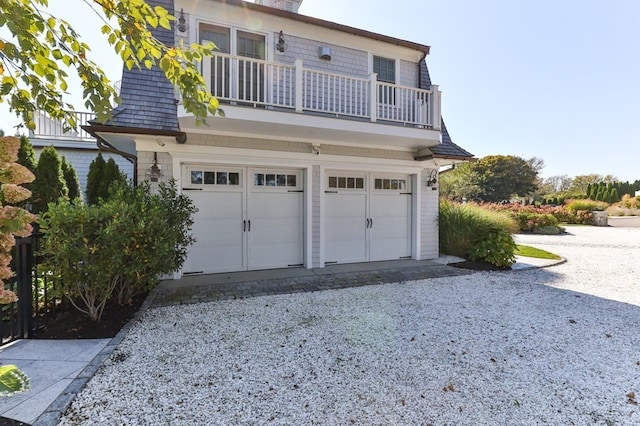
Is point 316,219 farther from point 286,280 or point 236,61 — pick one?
point 236,61

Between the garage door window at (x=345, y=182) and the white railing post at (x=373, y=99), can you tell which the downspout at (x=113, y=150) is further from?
the white railing post at (x=373, y=99)

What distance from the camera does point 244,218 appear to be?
704cm

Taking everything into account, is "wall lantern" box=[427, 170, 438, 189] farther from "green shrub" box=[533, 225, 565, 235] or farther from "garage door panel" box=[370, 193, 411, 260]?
"green shrub" box=[533, 225, 565, 235]

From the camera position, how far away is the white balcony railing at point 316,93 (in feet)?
20.1

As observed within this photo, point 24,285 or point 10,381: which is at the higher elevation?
point 10,381

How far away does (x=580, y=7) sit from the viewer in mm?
8305

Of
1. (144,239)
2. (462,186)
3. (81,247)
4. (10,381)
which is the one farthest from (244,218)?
(462,186)

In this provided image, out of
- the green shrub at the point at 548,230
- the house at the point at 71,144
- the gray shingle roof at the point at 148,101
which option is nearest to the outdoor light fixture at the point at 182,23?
the gray shingle roof at the point at 148,101

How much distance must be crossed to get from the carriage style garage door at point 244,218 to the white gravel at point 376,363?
2022 mm

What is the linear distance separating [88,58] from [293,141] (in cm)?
474

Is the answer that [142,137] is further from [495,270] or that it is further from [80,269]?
[495,270]

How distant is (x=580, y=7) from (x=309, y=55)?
7359mm

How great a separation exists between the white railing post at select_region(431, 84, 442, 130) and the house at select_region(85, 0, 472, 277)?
0.02 metres

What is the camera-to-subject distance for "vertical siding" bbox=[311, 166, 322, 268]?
24.5ft
